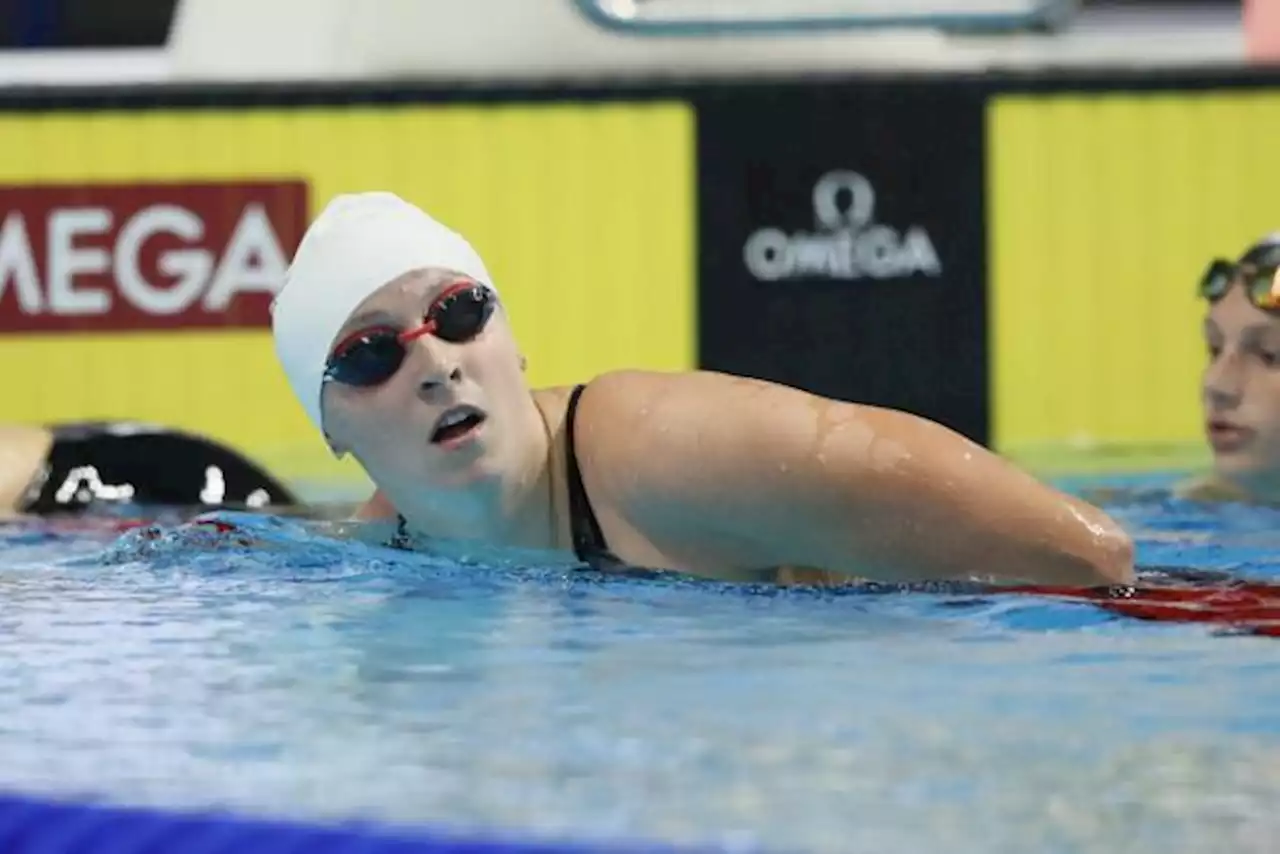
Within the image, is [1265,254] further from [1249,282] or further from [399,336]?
[399,336]

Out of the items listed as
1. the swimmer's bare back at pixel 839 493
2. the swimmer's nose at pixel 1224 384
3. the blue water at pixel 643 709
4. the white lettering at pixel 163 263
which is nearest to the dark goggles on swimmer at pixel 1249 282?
the swimmer's nose at pixel 1224 384

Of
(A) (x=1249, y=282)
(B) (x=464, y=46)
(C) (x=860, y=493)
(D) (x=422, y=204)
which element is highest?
(B) (x=464, y=46)

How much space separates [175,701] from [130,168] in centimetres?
332

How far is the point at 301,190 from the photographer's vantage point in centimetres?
504

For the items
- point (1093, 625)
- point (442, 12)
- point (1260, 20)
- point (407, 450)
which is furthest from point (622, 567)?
point (1260, 20)

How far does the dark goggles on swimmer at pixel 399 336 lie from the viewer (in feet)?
8.55

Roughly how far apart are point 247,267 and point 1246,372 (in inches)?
90.5

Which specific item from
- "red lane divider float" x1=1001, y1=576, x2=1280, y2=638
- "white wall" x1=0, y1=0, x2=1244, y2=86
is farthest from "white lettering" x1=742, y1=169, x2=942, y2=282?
"red lane divider float" x1=1001, y1=576, x2=1280, y2=638

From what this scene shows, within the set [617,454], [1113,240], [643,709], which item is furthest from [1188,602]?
[1113,240]

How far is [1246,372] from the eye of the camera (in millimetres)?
3676

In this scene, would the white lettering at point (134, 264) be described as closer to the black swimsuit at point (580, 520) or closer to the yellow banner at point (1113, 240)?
the yellow banner at point (1113, 240)

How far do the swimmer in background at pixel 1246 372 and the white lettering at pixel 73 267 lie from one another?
2.45 m

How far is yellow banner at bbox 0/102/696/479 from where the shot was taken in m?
5.02

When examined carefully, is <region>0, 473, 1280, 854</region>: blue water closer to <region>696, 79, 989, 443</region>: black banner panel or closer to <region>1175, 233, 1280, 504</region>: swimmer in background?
<region>1175, 233, 1280, 504</region>: swimmer in background
